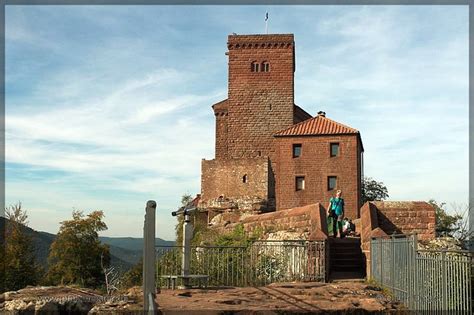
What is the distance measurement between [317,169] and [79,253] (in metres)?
21.9

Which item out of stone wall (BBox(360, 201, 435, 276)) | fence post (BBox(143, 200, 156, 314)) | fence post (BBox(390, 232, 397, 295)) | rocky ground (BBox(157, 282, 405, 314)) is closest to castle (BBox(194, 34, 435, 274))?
stone wall (BBox(360, 201, 435, 276))

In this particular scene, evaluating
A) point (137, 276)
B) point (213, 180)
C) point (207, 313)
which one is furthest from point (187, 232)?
point (213, 180)

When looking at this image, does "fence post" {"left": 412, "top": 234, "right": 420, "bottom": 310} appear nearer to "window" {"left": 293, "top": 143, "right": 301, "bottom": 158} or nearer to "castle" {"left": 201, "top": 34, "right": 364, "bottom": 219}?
"castle" {"left": 201, "top": 34, "right": 364, "bottom": 219}

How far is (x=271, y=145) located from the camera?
47.6 m

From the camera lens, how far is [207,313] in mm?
10906

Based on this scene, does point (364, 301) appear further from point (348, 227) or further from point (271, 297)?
point (348, 227)

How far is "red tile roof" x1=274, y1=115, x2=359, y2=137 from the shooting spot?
125 feet

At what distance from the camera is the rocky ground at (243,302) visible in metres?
11.5

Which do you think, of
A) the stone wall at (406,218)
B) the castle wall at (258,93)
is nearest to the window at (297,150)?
the castle wall at (258,93)

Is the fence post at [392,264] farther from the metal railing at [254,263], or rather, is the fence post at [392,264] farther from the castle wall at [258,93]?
the castle wall at [258,93]

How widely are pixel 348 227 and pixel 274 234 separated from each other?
2.72 meters

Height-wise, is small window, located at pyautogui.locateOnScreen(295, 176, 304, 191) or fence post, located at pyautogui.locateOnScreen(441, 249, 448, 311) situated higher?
small window, located at pyautogui.locateOnScreen(295, 176, 304, 191)

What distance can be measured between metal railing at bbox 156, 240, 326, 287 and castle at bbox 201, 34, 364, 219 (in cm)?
1976

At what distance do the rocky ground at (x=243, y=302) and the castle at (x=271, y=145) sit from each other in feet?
74.0
